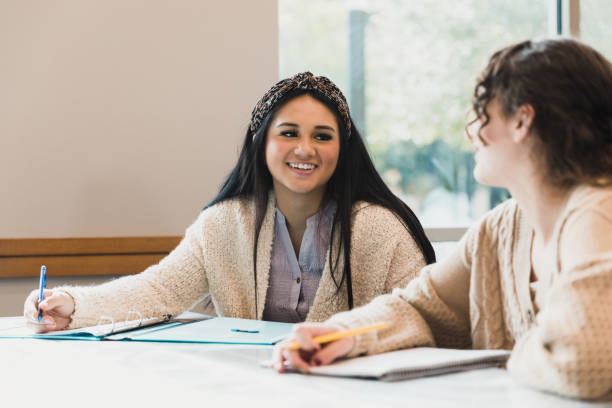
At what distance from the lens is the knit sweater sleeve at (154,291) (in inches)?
57.9

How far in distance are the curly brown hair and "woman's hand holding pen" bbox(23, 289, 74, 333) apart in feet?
3.35

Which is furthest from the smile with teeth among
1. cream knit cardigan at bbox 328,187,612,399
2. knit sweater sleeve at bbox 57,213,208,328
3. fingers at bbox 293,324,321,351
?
fingers at bbox 293,324,321,351

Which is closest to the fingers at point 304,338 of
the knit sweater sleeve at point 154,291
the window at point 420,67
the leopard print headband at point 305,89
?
the knit sweater sleeve at point 154,291

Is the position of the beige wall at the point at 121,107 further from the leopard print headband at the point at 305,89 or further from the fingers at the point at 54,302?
the fingers at the point at 54,302

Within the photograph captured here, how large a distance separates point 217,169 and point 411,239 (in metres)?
0.92

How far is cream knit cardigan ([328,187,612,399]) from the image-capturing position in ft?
2.58

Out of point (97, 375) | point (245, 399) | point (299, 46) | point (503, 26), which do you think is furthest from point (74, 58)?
point (503, 26)

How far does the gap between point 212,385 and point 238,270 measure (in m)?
0.92

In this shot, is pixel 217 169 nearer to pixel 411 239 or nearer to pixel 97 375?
pixel 411 239

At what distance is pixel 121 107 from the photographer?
224 cm

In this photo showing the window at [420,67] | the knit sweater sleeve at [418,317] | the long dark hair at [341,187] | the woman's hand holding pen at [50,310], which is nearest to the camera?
the knit sweater sleeve at [418,317]

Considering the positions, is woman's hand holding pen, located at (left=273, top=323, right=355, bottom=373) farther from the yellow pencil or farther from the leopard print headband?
the leopard print headband

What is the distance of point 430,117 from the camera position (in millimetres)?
2959

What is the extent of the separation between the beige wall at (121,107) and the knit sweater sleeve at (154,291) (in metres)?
0.53
